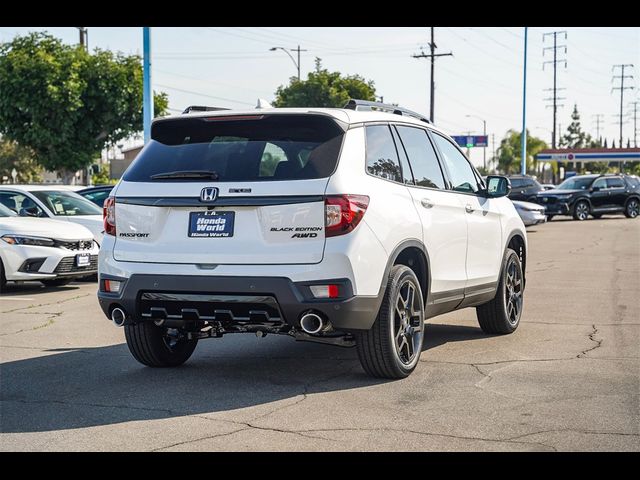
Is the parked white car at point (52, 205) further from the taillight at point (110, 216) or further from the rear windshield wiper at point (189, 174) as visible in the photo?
the rear windshield wiper at point (189, 174)

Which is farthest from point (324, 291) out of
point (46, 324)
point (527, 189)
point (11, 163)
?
point (11, 163)

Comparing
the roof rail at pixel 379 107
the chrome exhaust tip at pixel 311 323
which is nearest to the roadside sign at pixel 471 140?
the roof rail at pixel 379 107

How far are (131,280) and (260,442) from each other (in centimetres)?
192

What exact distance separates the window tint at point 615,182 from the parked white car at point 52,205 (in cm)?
2580

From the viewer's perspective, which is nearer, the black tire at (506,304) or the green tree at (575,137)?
the black tire at (506,304)

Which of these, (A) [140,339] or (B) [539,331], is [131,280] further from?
(B) [539,331]

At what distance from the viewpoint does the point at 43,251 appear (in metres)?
13.8

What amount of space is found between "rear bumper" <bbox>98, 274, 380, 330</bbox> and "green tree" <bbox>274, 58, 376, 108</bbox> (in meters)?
53.1

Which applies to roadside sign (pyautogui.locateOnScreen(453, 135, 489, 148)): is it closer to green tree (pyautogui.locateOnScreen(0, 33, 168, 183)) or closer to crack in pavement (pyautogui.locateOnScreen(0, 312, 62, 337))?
green tree (pyautogui.locateOnScreen(0, 33, 168, 183))

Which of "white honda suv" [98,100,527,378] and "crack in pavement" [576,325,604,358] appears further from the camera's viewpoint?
"crack in pavement" [576,325,604,358]

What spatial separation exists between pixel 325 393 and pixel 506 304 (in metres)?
3.13

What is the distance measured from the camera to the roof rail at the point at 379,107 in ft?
23.9

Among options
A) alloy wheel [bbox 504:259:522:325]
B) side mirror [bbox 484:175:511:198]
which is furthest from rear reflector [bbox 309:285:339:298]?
alloy wheel [bbox 504:259:522:325]

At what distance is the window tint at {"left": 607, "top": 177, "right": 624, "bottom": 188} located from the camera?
123 ft
